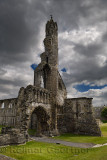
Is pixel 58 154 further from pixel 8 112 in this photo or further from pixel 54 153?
pixel 8 112

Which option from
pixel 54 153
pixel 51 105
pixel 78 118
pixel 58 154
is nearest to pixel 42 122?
pixel 51 105

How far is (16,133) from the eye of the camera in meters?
14.6

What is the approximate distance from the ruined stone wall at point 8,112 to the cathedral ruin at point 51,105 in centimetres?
898

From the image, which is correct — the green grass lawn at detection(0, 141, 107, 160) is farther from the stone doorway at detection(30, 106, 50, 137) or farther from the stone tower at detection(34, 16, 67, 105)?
the stone tower at detection(34, 16, 67, 105)

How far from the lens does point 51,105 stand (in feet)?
77.6

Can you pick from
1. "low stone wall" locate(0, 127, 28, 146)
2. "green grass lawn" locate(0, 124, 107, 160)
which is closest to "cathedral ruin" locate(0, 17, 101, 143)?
"low stone wall" locate(0, 127, 28, 146)

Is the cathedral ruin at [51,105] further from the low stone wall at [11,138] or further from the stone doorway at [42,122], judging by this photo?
the low stone wall at [11,138]

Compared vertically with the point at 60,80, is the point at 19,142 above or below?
below

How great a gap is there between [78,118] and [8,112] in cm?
2142

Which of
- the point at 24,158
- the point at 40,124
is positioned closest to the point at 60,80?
the point at 40,124

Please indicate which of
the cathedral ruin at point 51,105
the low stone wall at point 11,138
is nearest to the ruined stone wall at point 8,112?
the cathedral ruin at point 51,105

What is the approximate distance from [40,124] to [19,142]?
A: 356 inches

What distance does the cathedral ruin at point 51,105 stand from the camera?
20234 mm

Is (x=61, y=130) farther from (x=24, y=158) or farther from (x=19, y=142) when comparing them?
(x=24, y=158)
